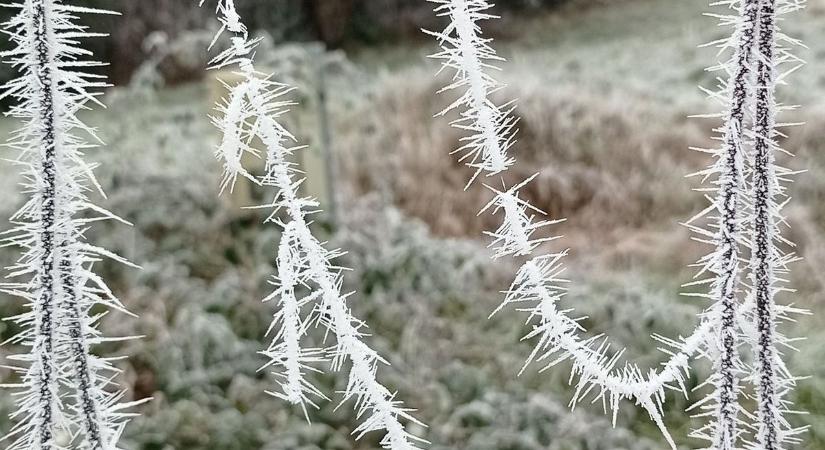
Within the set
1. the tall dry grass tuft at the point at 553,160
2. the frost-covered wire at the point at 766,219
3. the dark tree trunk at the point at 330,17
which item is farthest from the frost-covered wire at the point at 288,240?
the dark tree trunk at the point at 330,17

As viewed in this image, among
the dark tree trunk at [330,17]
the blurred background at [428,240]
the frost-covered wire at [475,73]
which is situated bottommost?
the blurred background at [428,240]

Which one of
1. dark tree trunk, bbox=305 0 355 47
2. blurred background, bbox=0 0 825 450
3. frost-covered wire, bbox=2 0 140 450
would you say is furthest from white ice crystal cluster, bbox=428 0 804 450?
dark tree trunk, bbox=305 0 355 47

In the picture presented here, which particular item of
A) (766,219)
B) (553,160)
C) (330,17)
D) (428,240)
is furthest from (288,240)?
(330,17)

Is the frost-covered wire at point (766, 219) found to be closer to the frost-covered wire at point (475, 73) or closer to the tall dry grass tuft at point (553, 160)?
the frost-covered wire at point (475, 73)

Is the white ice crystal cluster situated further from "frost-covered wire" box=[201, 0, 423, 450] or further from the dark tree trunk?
the dark tree trunk

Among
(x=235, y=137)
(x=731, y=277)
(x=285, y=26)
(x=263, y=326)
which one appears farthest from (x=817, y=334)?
(x=285, y=26)

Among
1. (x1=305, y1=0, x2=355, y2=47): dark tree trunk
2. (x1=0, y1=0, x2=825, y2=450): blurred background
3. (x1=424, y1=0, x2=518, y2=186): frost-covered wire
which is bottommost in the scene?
(x1=0, y1=0, x2=825, y2=450): blurred background
